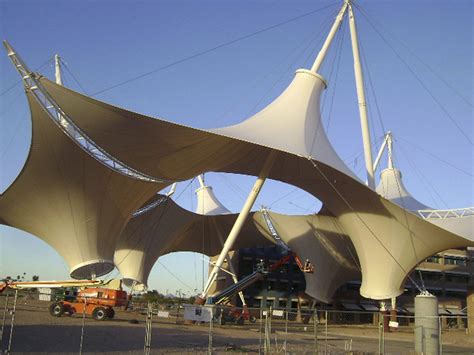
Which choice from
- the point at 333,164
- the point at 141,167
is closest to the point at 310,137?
the point at 333,164

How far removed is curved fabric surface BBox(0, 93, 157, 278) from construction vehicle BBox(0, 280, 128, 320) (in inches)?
115

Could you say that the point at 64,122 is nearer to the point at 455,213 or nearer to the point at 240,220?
the point at 240,220

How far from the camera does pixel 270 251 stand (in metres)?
65.0

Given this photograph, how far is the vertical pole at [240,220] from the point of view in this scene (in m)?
33.5

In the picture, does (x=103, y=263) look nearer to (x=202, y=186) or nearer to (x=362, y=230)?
(x=362, y=230)

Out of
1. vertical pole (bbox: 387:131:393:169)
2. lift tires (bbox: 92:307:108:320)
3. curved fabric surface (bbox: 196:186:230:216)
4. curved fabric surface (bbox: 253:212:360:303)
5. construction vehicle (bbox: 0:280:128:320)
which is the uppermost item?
vertical pole (bbox: 387:131:393:169)

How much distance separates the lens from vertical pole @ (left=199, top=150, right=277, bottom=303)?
33531 millimetres

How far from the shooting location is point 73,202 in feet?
102

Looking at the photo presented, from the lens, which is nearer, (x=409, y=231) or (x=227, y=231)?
(x=409, y=231)

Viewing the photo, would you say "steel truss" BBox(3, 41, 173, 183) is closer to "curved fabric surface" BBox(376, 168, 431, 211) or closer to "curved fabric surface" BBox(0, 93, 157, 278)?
"curved fabric surface" BBox(0, 93, 157, 278)

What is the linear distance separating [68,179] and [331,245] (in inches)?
1023

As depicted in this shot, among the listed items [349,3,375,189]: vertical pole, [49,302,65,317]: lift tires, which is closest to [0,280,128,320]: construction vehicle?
[49,302,65,317]: lift tires

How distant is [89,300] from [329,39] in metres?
22.3

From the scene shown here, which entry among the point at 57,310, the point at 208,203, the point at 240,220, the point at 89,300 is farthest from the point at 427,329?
the point at 208,203
